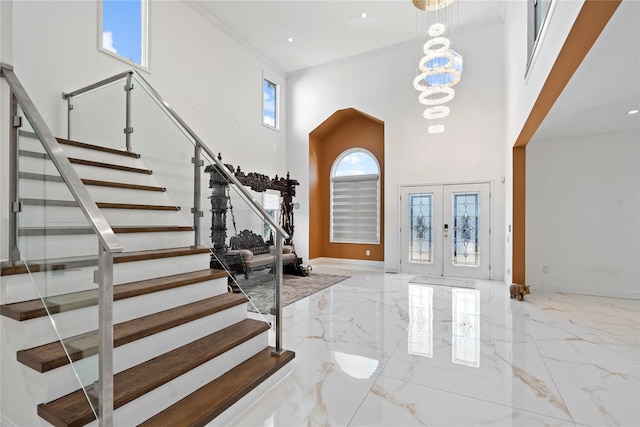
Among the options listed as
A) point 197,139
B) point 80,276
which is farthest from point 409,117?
point 80,276

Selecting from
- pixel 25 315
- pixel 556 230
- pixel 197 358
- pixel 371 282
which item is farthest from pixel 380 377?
pixel 556 230

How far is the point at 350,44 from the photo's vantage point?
295 inches

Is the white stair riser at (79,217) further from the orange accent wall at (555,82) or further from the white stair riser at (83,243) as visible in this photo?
the orange accent wall at (555,82)

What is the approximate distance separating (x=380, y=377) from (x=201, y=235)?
2247mm

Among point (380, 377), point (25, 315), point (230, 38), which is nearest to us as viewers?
point (25, 315)

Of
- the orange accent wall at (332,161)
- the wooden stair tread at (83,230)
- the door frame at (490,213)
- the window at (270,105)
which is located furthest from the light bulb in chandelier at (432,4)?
the wooden stair tread at (83,230)

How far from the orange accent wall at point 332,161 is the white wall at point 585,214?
11.2 ft

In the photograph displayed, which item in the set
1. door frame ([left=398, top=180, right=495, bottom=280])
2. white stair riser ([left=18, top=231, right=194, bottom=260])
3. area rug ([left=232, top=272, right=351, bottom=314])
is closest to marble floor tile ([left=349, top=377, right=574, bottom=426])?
area rug ([left=232, top=272, right=351, bottom=314])

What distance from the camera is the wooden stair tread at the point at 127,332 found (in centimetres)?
163

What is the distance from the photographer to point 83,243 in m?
1.68

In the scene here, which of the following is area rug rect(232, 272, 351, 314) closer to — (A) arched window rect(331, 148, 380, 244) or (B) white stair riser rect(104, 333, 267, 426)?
(B) white stair riser rect(104, 333, 267, 426)

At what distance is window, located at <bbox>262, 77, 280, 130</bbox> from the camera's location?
8188 mm

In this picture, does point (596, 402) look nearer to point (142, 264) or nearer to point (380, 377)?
point (380, 377)

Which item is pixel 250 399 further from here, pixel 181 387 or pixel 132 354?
pixel 132 354
